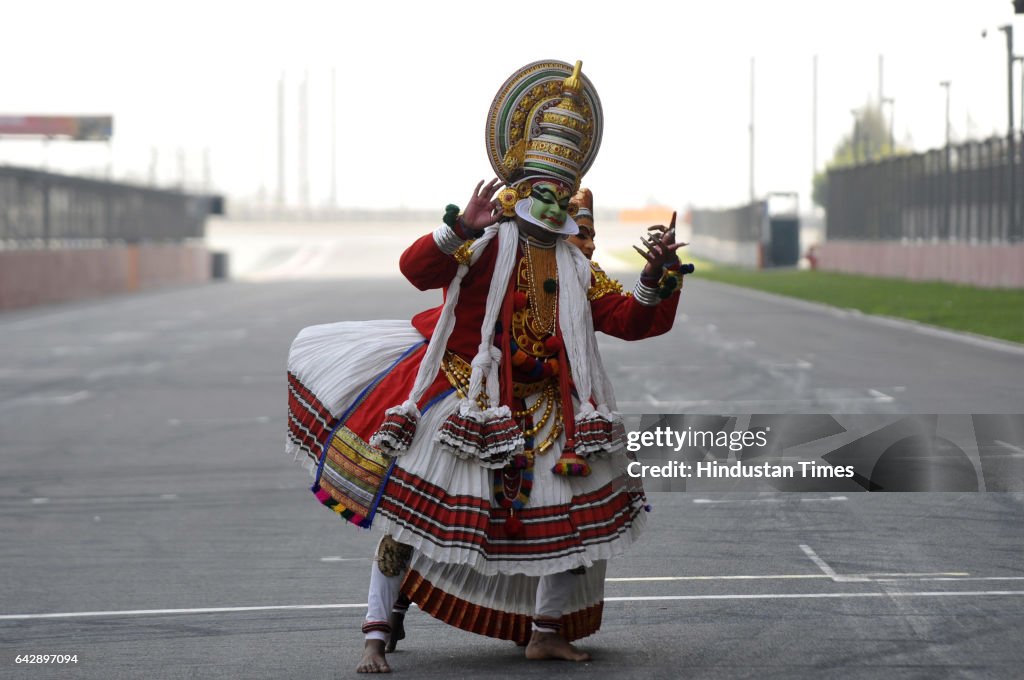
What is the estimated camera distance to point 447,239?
5980 mm

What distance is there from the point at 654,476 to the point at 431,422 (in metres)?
5.22

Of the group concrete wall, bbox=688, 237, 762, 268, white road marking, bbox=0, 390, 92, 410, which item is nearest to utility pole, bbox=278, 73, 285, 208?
concrete wall, bbox=688, 237, 762, 268

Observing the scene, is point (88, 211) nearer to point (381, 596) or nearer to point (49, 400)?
point (49, 400)

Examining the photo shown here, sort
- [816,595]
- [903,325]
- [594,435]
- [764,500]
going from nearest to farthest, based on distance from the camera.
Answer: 1. [594,435]
2. [816,595]
3. [764,500]
4. [903,325]

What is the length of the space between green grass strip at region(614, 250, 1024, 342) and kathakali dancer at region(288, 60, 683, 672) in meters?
18.3

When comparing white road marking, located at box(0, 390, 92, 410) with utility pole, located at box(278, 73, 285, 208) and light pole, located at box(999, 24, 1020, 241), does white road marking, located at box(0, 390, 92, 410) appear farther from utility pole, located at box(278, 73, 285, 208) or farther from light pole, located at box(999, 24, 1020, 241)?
utility pole, located at box(278, 73, 285, 208)

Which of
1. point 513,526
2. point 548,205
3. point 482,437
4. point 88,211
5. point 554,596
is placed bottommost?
point 554,596

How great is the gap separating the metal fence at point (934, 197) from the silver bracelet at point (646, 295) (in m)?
34.3

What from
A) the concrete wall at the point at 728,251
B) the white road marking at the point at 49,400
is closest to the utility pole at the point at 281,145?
the concrete wall at the point at 728,251

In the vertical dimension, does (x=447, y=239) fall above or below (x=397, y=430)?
above

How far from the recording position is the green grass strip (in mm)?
27047

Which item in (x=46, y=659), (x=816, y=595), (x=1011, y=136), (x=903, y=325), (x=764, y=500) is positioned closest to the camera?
(x=46, y=659)

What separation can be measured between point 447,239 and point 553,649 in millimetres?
1594

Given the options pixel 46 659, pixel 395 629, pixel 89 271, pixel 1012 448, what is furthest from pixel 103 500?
pixel 89 271
